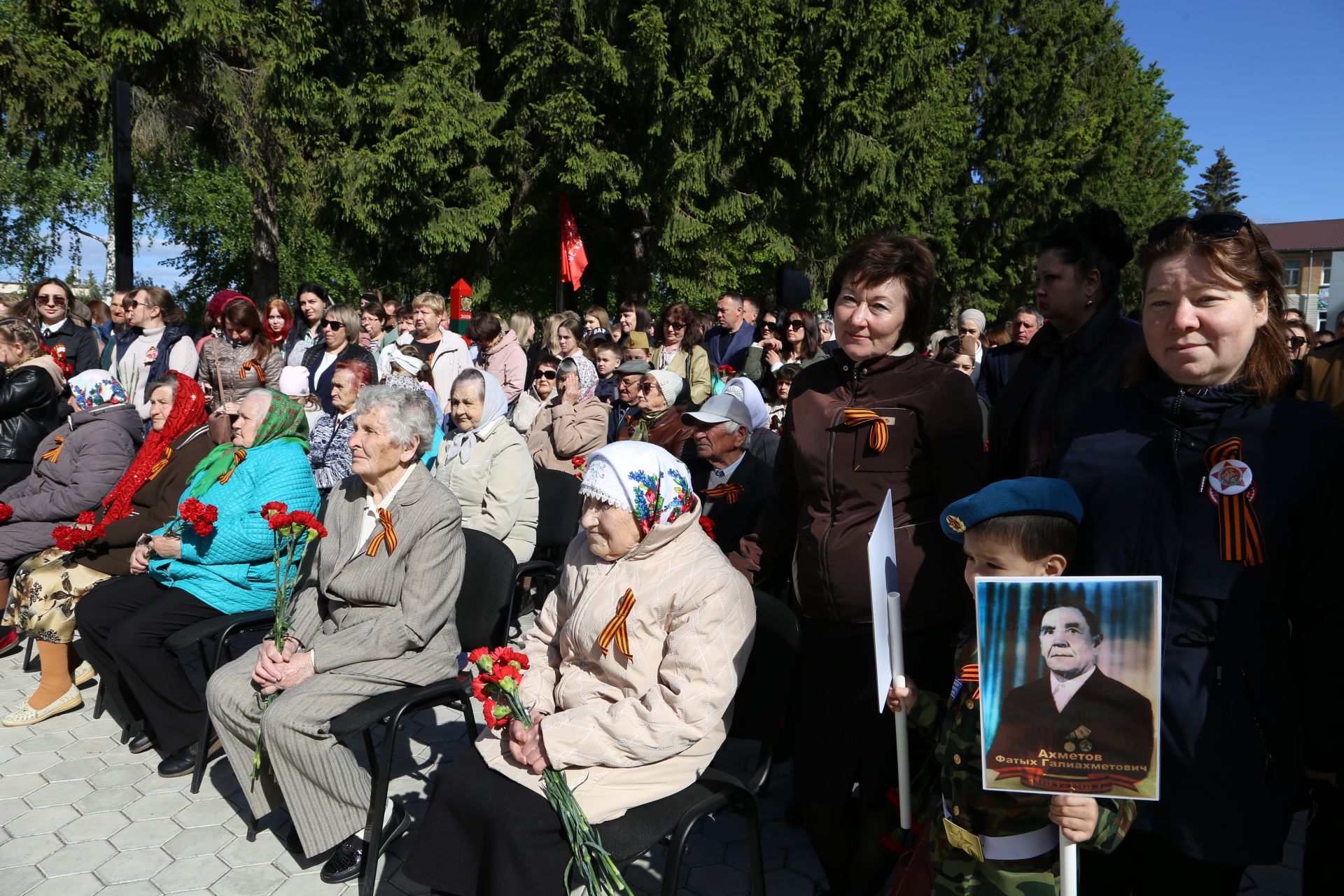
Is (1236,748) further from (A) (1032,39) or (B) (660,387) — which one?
(A) (1032,39)

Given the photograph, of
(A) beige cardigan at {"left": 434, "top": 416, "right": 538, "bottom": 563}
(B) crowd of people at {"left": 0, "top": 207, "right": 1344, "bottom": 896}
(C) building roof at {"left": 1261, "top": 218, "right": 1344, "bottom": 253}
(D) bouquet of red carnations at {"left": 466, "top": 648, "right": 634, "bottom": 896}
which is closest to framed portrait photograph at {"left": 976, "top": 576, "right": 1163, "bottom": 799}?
(B) crowd of people at {"left": 0, "top": 207, "right": 1344, "bottom": 896}

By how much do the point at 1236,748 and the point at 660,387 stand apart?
15.0 ft

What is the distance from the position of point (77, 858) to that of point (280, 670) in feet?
3.49

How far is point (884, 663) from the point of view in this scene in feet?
6.07

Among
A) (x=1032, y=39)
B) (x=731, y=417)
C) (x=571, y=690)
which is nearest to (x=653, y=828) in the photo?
(x=571, y=690)

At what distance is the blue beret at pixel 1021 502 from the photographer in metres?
1.89

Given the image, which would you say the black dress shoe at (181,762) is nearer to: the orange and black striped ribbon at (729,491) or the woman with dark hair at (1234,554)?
the orange and black striped ribbon at (729,491)

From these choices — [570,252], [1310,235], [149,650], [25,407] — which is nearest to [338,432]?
[149,650]

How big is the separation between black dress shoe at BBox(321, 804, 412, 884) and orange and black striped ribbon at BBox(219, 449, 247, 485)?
185 cm

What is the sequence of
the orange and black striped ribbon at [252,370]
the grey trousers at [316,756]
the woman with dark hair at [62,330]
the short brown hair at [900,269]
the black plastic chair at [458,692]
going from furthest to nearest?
the woman with dark hair at [62,330], the orange and black striped ribbon at [252,370], the grey trousers at [316,756], the black plastic chair at [458,692], the short brown hair at [900,269]

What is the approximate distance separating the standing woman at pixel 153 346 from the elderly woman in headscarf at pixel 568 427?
2.84 metres

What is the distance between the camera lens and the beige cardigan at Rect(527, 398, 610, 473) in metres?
6.62

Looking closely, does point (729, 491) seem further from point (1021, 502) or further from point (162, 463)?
point (162, 463)

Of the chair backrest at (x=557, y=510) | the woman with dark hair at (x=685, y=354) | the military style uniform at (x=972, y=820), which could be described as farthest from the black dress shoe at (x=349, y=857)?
the woman with dark hair at (x=685, y=354)
